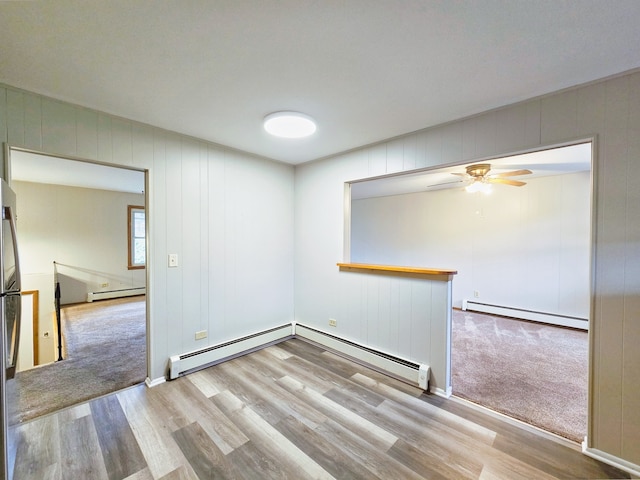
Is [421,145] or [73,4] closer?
[73,4]

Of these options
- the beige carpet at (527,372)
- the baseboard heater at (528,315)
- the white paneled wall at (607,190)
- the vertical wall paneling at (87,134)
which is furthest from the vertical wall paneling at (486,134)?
the baseboard heater at (528,315)

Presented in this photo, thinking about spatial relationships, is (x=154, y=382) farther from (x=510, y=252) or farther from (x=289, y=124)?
(x=510, y=252)

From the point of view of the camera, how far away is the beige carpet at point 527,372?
206 cm

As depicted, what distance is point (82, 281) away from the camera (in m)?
5.53

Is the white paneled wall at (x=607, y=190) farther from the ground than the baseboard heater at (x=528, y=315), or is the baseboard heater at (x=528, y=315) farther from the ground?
the white paneled wall at (x=607, y=190)

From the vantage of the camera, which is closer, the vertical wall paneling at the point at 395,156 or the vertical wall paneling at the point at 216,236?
the vertical wall paneling at the point at 395,156

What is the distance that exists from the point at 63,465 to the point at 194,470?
78cm

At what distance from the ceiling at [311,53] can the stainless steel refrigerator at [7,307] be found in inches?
30.9

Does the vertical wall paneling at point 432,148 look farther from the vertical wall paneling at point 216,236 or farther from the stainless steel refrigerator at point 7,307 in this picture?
the stainless steel refrigerator at point 7,307

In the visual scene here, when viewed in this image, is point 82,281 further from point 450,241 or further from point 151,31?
point 450,241

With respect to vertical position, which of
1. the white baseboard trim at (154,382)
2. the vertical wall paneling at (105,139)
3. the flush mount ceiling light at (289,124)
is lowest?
the white baseboard trim at (154,382)

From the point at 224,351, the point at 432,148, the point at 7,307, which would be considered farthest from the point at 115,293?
the point at 432,148

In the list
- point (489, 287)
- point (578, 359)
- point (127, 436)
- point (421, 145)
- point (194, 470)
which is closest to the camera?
point (194, 470)

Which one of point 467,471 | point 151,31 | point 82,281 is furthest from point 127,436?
point 82,281
